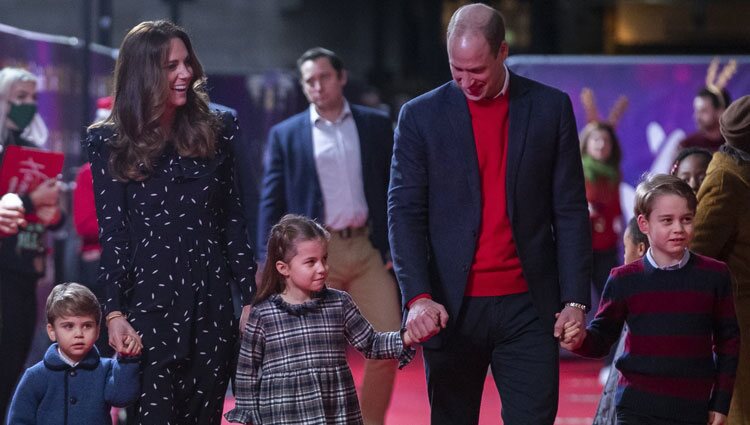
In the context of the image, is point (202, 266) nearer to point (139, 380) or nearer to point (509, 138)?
point (139, 380)

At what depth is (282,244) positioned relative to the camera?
14.7 ft

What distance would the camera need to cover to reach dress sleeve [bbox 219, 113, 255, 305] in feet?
13.8

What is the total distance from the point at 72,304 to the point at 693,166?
259 centimetres

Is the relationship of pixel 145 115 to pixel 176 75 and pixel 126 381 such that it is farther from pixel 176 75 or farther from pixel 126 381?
pixel 126 381

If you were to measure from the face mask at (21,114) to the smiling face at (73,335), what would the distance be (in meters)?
2.04

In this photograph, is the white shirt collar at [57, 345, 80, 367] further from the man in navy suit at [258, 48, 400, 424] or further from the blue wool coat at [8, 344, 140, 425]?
the man in navy suit at [258, 48, 400, 424]

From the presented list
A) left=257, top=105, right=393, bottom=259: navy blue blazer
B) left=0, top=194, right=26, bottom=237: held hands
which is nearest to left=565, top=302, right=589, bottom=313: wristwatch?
left=0, top=194, right=26, bottom=237: held hands

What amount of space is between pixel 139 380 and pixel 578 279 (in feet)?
4.56

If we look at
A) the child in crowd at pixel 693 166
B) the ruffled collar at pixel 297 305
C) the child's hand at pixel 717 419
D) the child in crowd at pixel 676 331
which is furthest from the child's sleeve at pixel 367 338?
the child in crowd at pixel 693 166

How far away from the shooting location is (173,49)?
413cm

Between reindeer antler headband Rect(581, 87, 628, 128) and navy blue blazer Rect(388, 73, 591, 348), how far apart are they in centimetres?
537

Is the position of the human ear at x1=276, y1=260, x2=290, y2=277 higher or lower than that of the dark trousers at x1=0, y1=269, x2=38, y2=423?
higher

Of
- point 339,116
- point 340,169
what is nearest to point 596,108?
point 339,116

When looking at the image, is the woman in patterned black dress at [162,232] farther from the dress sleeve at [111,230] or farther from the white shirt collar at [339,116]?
the white shirt collar at [339,116]
